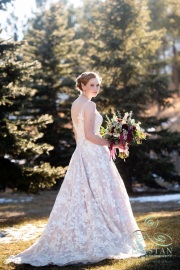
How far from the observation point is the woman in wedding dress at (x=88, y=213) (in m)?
5.72

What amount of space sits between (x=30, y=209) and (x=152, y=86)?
300 inches

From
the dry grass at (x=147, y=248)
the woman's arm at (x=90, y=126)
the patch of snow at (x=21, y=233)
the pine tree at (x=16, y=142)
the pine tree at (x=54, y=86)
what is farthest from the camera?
the pine tree at (x=54, y=86)

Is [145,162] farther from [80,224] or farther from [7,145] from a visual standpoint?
[80,224]

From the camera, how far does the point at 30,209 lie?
1348cm

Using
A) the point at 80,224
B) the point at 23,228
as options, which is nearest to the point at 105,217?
the point at 80,224

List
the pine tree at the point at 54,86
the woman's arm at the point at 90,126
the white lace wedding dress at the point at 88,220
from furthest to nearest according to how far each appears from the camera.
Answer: the pine tree at the point at 54,86
the woman's arm at the point at 90,126
the white lace wedding dress at the point at 88,220

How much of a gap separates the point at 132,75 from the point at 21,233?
37.4 feet

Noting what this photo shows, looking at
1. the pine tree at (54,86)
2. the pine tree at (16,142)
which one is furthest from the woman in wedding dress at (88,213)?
the pine tree at (54,86)

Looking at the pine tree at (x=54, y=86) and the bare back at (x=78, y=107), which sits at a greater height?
the pine tree at (x=54, y=86)

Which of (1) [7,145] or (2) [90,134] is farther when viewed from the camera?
(1) [7,145]

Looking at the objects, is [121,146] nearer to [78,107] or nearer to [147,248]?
[78,107]

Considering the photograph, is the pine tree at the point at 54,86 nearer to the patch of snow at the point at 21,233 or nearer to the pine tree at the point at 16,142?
the pine tree at the point at 16,142

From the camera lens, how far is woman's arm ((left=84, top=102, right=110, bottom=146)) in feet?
19.9

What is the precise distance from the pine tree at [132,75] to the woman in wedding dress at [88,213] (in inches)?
439
